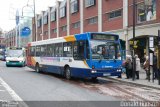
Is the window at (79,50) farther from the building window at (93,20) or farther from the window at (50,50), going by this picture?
the building window at (93,20)

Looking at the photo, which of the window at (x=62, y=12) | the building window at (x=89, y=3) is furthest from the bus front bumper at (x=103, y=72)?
the window at (x=62, y=12)

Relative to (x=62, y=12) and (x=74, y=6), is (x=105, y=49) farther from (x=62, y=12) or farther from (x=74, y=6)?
(x=62, y=12)

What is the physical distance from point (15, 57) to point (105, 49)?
19.8 m

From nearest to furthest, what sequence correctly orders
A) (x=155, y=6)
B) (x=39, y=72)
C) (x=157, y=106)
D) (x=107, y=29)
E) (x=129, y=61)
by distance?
(x=157, y=106) → (x=129, y=61) → (x=39, y=72) → (x=155, y=6) → (x=107, y=29)

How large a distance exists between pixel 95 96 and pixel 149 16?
18393 mm

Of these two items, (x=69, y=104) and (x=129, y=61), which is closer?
(x=69, y=104)

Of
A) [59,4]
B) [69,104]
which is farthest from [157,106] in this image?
[59,4]

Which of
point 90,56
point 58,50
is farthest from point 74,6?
point 90,56

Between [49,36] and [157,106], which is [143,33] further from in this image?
[49,36]

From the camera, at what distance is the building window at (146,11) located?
2912 cm

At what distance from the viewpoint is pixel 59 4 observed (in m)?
55.6

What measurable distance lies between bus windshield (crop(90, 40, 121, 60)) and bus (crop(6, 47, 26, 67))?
1909cm

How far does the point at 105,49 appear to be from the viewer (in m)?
18.0

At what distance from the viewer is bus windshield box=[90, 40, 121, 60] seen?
57.9 feet
